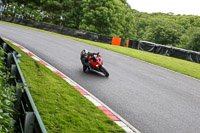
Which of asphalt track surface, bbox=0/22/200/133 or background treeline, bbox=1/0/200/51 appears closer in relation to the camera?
asphalt track surface, bbox=0/22/200/133

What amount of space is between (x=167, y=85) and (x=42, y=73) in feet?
18.8

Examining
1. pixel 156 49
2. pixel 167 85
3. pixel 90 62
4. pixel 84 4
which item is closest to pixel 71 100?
pixel 90 62

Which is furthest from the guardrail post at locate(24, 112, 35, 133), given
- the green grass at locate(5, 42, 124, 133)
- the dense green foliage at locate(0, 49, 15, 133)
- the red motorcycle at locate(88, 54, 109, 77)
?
the red motorcycle at locate(88, 54, 109, 77)

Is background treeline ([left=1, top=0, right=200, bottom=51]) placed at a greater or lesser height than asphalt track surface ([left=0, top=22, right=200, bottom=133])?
greater

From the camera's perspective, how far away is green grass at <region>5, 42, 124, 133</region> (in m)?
5.27

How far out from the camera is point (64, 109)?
614 centimetres

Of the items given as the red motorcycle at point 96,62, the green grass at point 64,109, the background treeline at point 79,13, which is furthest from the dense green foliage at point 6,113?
the background treeline at point 79,13

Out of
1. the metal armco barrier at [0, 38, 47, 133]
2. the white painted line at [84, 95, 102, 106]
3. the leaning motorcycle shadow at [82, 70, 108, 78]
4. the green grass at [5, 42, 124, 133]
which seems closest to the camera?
the metal armco barrier at [0, 38, 47, 133]

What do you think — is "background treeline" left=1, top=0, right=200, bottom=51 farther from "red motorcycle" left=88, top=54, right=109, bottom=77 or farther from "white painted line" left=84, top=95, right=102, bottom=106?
"white painted line" left=84, top=95, right=102, bottom=106

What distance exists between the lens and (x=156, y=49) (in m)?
Result: 27.8

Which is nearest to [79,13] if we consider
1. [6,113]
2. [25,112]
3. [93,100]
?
[93,100]

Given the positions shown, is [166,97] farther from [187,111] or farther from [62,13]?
[62,13]

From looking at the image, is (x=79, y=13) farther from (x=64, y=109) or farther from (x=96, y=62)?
(x=64, y=109)

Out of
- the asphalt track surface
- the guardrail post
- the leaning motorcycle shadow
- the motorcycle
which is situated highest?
the guardrail post
